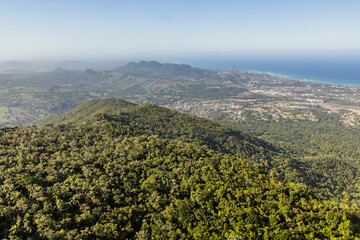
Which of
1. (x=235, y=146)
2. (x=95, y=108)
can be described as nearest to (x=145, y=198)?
(x=235, y=146)

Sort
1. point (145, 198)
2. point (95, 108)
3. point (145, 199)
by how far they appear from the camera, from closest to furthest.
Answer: point (145, 199) < point (145, 198) < point (95, 108)

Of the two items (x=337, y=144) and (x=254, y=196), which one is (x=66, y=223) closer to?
(x=254, y=196)

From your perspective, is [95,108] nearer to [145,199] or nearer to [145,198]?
[145,198]

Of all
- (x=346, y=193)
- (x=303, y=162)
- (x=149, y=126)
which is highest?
(x=149, y=126)

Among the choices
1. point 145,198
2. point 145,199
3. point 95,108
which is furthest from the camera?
point 95,108

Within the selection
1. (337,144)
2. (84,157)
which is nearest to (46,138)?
(84,157)

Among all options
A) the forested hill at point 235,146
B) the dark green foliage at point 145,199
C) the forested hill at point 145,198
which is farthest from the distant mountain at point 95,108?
the dark green foliage at point 145,199

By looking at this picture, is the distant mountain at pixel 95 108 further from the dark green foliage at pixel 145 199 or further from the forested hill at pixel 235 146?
the dark green foliage at pixel 145 199

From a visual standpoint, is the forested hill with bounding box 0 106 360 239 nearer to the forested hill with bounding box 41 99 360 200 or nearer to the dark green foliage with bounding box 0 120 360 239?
the dark green foliage with bounding box 0 120 360 239
